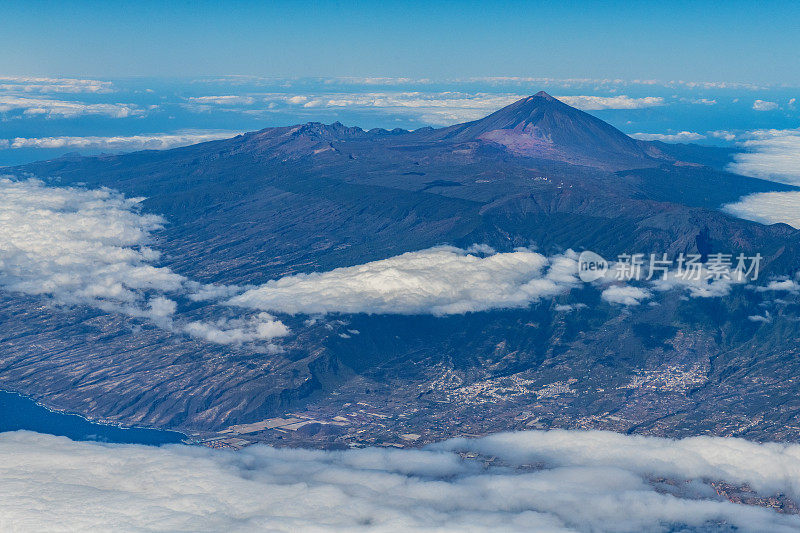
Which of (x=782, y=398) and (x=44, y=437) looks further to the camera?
(x=782, y=398)

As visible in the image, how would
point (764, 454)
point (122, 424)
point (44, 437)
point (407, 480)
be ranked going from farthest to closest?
point (122, 424)
point (764, 454)
point (44, 437)
point (407, 480)

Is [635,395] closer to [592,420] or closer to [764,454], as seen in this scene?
[592,420]

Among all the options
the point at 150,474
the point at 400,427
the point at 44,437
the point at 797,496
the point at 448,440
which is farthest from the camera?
the point at 400,427

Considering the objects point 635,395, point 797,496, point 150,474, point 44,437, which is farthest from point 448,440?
point 150,474

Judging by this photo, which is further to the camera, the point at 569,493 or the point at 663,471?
the point at 663,471

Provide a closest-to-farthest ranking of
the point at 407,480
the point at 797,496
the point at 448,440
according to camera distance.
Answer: the point at 407,480 < the point at 797,496 < the point at 448,440

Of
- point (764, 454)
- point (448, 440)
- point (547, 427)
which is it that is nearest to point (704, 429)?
point (764, 454)

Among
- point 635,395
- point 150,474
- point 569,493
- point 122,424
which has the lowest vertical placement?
point 122,424

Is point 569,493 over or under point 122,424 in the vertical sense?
over

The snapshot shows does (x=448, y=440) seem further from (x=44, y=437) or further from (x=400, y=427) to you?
(x=44, y=437)
